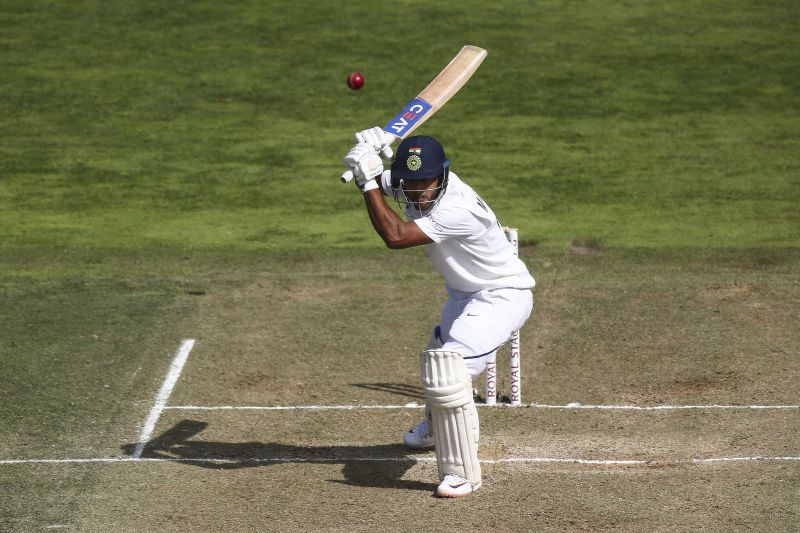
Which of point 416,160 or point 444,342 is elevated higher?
point 416,160

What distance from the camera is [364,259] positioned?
12.6 metres

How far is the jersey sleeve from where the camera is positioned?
717cm

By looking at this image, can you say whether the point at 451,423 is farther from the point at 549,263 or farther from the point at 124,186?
the point at 124,186

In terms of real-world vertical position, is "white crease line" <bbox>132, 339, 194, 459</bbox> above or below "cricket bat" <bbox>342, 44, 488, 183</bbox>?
below

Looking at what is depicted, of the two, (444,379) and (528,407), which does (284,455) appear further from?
(528,407)

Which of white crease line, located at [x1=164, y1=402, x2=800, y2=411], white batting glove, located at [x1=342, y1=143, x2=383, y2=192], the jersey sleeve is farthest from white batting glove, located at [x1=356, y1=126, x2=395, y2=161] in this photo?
white crease line, located at [x1=164, y1=402, x2=800, y2=411]

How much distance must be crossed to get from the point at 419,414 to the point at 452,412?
167 centimetres

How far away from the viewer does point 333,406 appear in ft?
28.9

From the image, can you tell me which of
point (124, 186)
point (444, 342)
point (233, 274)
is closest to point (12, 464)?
point (444, 342)

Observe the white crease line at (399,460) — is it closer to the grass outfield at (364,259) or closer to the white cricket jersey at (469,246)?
the grass outfield at (364,259)

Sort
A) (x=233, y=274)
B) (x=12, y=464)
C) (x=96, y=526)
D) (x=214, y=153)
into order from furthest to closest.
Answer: (x=214, y=153) → (x=233, y=274) → (x=12, y=464) → (x=96, y=526)

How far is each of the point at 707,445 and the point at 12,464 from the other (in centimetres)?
460

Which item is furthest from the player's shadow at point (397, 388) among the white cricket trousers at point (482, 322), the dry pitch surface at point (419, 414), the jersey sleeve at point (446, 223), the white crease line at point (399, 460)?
the jersey sleeve at point (446, 223)

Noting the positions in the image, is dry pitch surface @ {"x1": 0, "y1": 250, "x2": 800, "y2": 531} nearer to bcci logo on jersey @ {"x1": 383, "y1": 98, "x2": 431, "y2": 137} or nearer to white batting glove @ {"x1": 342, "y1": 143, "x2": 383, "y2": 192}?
white batting glove @ {"x1": 342, "y1": 143, "x2": 383, "y2": 192}
